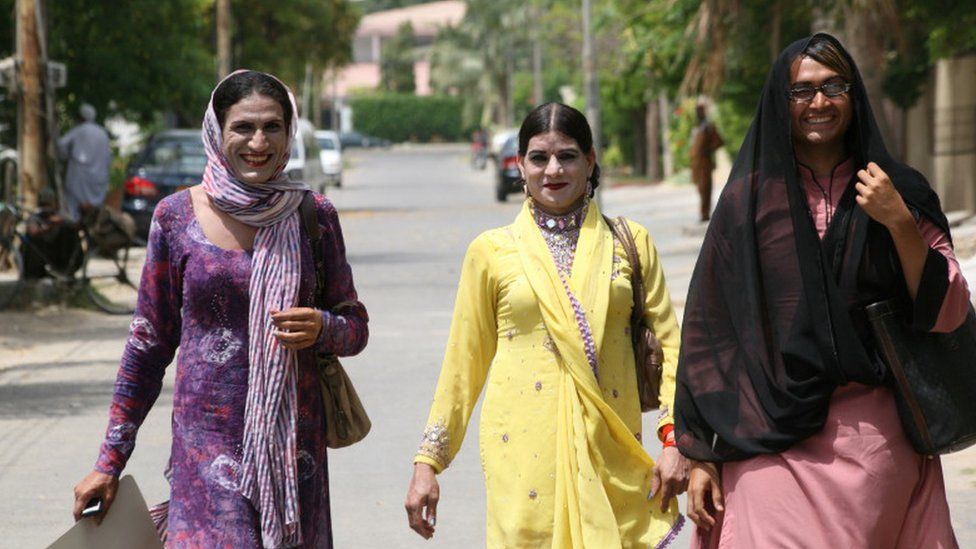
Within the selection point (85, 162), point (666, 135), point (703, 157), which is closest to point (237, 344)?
point (85, 162)

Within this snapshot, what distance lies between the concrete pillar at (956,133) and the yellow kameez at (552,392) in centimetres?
1855

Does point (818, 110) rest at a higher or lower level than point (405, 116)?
higher

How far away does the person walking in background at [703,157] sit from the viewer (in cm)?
2577

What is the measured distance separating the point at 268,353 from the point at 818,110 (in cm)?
136

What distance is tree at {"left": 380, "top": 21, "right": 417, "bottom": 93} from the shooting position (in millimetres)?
145500

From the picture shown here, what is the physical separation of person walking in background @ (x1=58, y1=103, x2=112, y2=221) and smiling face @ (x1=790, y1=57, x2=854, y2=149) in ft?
59.5

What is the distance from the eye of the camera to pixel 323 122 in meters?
142

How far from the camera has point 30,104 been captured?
60.0 feet

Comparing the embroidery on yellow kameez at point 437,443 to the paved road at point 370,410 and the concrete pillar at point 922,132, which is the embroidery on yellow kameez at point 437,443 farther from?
the concrete pillar at point 922,132

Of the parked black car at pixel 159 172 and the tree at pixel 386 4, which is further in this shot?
the tree at pixel 386 4

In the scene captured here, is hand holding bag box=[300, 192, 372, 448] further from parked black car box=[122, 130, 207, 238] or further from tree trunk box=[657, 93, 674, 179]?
tree trunk box=[657, 93, 674, 179]

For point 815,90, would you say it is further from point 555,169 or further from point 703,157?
point 703,157

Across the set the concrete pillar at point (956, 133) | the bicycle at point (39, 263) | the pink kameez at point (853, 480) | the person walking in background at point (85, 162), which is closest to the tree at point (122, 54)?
the person walking in background at point (85, 162)

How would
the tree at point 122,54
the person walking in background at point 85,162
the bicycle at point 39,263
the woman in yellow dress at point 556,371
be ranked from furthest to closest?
the tree at point 122,54 → the person walking in background at point 85,162 → the bicycle at point 39,263 → the woman in yellow dress at point 556,371
